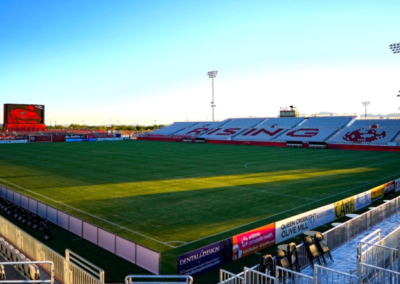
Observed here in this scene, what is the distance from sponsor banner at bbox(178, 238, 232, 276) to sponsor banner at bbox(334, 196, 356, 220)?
26.8 feet

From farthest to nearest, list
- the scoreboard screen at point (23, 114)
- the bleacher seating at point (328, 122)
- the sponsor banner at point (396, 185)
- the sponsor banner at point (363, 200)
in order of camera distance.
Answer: the scoreboard screen at point (23, 114) → the bleacher seating at point (328, 122) → the sponsor banner at point (396, 185) → the sponsor banner at point (363, 200)

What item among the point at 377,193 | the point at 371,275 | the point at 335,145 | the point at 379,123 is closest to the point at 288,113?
the point at 379,123

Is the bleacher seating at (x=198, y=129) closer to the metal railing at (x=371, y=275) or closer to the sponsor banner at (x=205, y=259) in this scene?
the sponsor banner at (x=205, y=259)

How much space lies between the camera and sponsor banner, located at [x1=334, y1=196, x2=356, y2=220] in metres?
18.2

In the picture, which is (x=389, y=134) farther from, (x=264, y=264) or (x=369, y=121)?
Result: (x=264, y=264)

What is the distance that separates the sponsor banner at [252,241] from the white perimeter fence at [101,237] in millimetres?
3241

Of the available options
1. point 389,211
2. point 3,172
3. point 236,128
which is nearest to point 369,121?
point 236,128

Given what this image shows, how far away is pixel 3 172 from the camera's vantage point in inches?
1351

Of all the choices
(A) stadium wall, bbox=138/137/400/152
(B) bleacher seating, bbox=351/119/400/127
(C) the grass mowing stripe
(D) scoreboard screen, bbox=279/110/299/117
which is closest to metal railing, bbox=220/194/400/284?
(C) the grass mowing stripe

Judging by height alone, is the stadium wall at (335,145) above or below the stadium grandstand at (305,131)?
below

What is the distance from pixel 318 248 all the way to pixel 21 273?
10.1 m

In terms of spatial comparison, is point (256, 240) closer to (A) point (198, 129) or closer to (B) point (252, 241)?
(B) point (252, 241)

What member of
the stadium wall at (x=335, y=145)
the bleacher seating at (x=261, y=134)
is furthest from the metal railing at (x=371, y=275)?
the bleacher seating at (x=261, y=134)

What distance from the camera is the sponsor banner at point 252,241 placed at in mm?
13086
